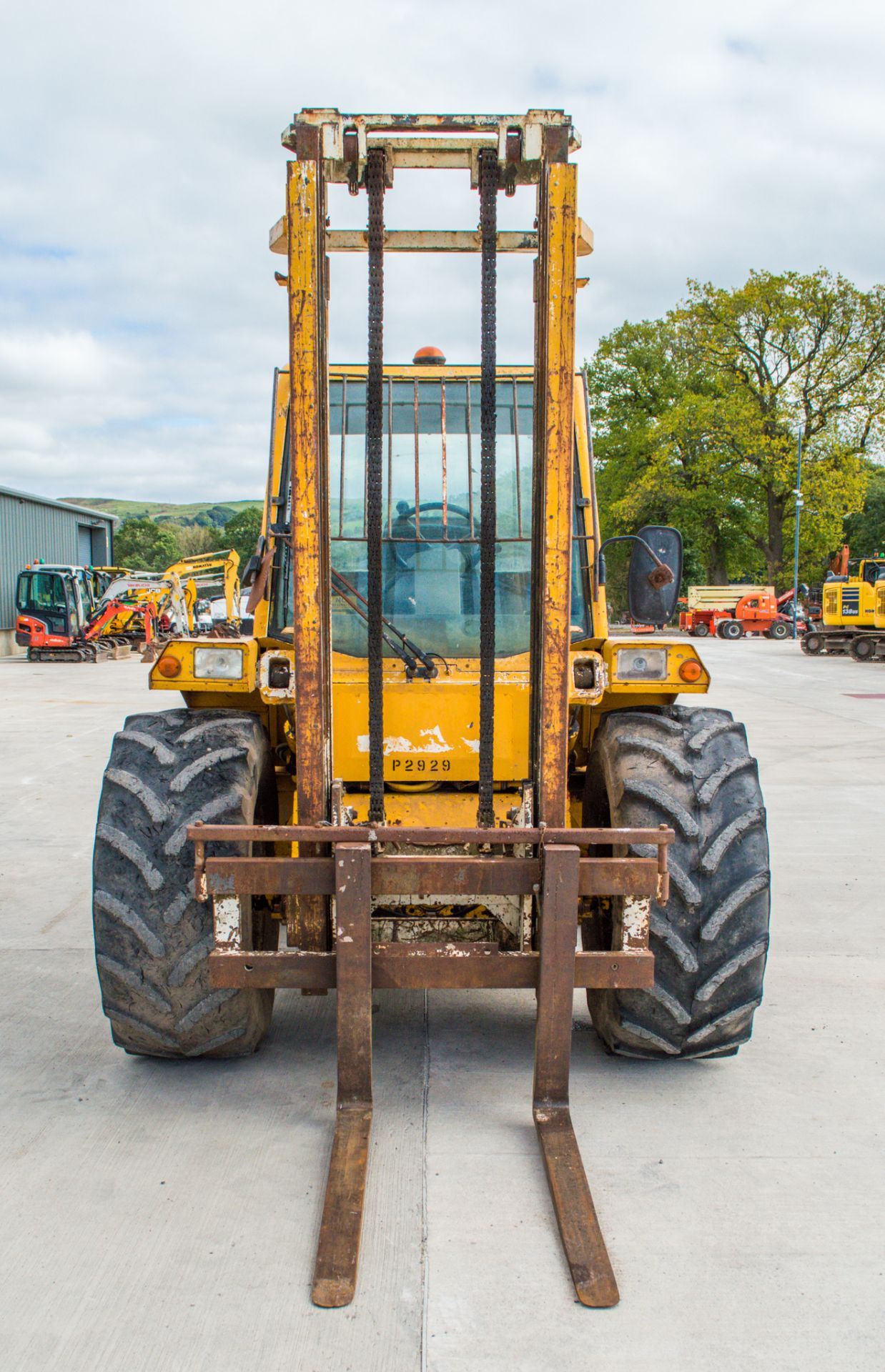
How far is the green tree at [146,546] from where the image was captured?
77688mm

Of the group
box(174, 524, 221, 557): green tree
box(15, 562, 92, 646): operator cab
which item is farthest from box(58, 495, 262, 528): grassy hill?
box(15, 562, 92, 646): operator cab

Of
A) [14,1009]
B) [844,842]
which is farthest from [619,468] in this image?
[14,1009]

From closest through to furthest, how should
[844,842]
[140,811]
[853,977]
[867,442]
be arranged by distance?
[140,811], [853,977], [844,842], [867,442]

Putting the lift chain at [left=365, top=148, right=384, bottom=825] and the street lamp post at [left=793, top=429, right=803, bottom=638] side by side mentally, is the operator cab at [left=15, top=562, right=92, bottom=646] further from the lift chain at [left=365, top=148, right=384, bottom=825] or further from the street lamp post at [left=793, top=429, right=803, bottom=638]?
the lift chain at [left=365, top=148, right=384, bottom=825]

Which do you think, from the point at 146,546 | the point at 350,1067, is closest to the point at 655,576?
the point at 350,1067

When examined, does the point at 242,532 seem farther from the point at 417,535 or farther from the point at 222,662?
the point at 222,662

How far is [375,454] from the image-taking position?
3449 mm

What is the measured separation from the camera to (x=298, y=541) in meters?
3.39

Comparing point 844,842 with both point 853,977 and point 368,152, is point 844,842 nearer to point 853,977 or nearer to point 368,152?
point 853,977

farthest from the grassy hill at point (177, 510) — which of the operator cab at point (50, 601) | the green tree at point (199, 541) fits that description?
the operator cab at point (50, 601)

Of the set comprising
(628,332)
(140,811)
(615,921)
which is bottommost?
(615,921)

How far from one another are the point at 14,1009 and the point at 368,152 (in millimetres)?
3791

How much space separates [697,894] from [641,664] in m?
0.90

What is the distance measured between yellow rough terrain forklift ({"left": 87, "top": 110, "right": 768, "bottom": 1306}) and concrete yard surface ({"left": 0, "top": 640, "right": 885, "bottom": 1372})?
0.14m
